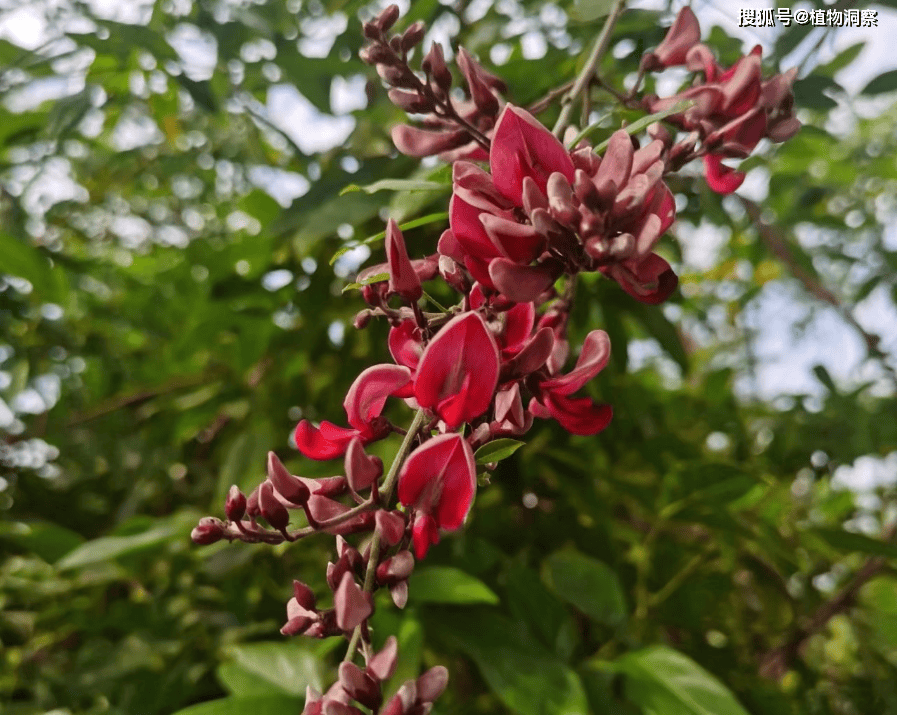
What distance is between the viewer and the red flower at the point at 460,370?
297 millimetres

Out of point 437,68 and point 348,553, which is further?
point 437,68

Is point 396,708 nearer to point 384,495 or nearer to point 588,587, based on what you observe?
point 384,495

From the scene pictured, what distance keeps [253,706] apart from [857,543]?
1.87ft

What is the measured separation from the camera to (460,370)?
0.30m

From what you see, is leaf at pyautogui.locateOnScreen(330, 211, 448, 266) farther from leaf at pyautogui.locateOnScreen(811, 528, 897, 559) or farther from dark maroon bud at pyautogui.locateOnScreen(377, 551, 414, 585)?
leaf at pyautogui.locateOnScreen(811, 528, 897, 559)

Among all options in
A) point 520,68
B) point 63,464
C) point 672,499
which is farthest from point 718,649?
point 63,464

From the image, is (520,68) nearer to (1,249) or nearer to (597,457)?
(597,457)

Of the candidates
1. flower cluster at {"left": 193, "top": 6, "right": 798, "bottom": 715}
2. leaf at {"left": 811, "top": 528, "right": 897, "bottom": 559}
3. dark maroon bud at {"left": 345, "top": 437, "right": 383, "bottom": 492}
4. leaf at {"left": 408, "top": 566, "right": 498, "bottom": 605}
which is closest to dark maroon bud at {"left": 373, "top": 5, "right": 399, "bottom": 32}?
flower cluster at {"left": 193, "top": 6, "right": 798, "bottom": 715}

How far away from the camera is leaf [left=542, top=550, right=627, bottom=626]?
73 centimetres

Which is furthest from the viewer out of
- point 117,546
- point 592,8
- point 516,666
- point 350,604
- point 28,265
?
point 28,265

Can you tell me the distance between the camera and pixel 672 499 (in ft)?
2.77

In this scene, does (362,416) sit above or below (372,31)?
below

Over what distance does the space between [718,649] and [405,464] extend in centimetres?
75

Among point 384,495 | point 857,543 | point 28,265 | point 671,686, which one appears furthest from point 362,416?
point 28,265
